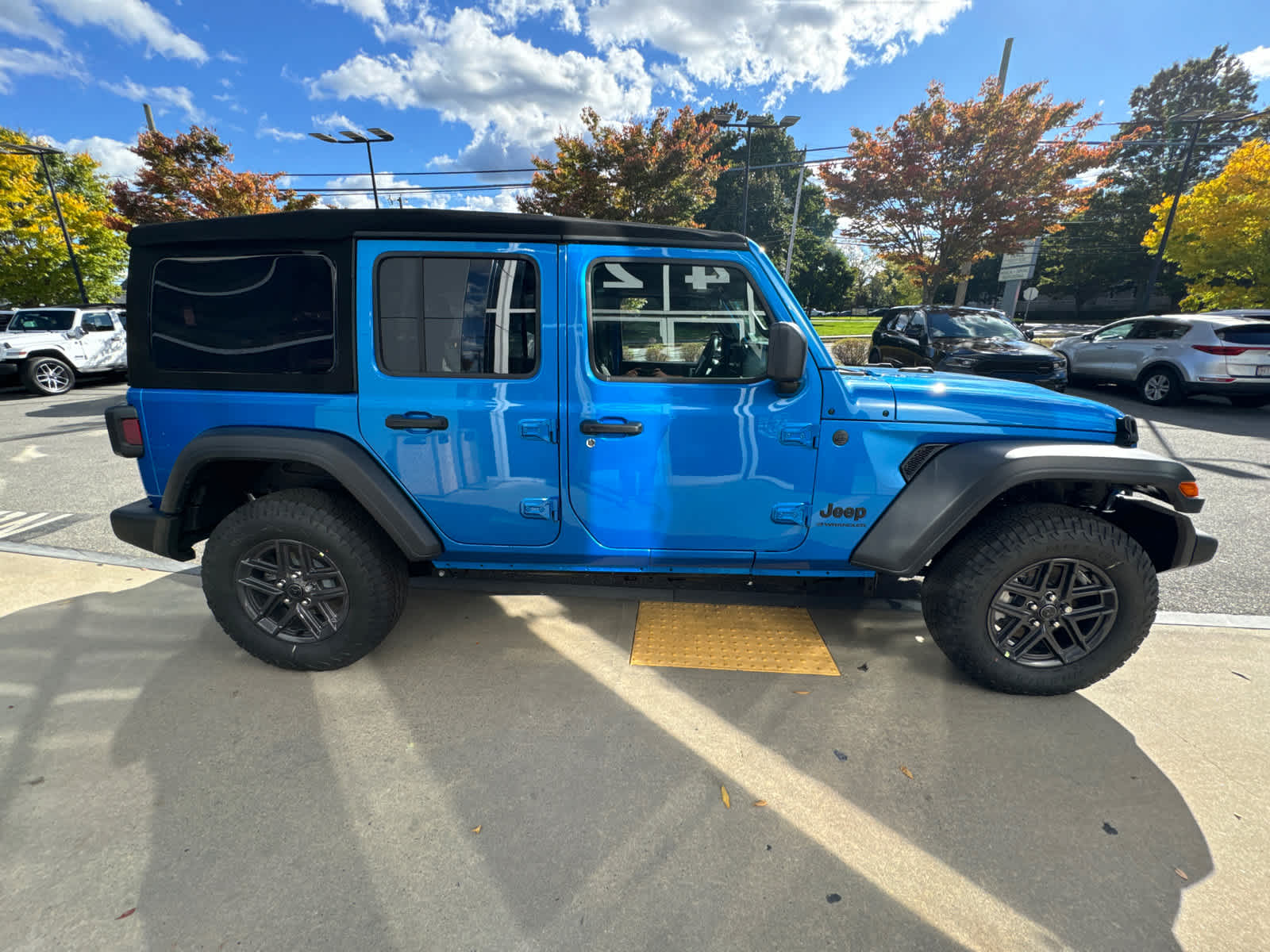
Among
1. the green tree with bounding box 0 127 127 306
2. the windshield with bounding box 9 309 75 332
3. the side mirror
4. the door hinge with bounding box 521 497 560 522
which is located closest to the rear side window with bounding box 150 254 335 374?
the door hinge with bounding box 521 497 560 522

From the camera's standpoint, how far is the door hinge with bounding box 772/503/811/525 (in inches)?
92.4

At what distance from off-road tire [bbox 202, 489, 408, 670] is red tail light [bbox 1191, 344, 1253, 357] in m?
11.4

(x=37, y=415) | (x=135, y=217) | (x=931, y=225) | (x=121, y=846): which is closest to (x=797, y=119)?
(x=931, y=225)

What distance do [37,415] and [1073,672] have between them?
42.1 ft

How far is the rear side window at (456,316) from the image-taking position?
7.30ft

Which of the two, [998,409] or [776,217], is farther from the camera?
[776,217]

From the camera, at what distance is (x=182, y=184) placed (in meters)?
13.0

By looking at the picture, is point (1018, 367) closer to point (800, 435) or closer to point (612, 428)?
point (800, 435)

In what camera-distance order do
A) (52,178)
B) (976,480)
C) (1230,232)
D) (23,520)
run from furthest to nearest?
1. (52,178)
2. (1230,232)
3. (23,520)
4. (976,480)

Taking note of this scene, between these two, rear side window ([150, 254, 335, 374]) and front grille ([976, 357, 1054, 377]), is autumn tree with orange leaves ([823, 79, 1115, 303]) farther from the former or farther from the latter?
rear side window ([150, 254, 335, 374])

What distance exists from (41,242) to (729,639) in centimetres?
2548

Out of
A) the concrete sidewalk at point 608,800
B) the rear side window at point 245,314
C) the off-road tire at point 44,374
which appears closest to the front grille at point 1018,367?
the concrete sidewalk at point 608,800

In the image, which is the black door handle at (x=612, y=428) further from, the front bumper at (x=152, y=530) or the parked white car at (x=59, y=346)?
the parked white car at (x=59, y=346)

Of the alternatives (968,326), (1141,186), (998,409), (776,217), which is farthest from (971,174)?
(1141,186)
